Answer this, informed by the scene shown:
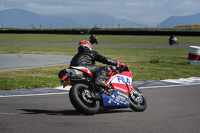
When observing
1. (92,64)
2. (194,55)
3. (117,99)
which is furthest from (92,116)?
(194,55)

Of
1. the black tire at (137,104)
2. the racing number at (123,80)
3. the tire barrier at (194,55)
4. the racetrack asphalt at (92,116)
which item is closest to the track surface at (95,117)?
the racetrack asphalt at (92,116)

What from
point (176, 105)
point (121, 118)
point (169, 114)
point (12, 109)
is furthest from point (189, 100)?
point (12, 109)

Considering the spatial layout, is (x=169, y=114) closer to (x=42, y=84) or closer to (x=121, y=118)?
(x=121, y=118)

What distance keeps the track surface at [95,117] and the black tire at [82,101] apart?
14 centimetres

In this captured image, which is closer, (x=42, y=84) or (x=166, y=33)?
(x=42, y=84)

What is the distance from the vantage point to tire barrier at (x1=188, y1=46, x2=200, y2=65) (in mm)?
17913

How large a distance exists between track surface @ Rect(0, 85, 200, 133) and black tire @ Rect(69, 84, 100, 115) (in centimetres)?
14

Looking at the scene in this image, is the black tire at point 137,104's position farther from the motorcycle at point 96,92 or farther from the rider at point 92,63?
the rider at point 92,63

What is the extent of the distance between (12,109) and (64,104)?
126cm

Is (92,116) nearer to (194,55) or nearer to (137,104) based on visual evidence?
(137,104)

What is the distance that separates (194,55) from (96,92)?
41.8 ft

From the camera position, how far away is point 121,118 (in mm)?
6387

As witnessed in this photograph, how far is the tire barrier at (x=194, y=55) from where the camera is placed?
17913 mm

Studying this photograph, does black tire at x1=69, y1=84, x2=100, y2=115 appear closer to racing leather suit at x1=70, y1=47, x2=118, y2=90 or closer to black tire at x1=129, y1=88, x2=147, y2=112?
racing leather suit at x1=70, y1=47, x2=118, y2=90
